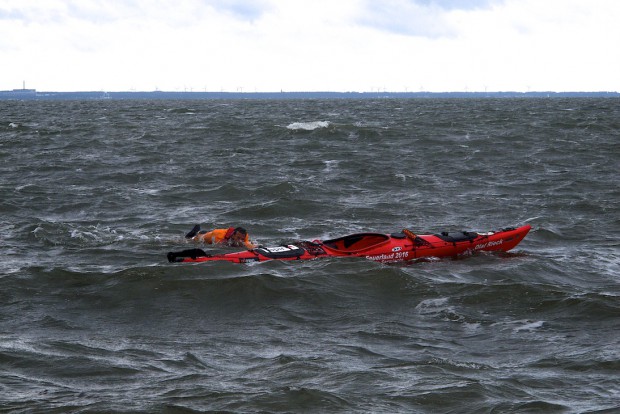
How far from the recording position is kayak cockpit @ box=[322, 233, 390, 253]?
16.2 metres

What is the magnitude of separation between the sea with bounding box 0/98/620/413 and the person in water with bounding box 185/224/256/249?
240 mm

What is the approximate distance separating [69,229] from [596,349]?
13082 mm

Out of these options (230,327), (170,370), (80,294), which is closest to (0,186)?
(80,294)

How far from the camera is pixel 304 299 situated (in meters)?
13.3

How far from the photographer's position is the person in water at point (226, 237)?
17.2 meters

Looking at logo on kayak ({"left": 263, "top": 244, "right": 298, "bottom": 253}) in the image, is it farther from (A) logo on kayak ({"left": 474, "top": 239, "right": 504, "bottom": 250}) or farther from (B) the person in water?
(A) logo on kayak ({"left": 474, "top": 239, "right": 504, "bottom": 250})

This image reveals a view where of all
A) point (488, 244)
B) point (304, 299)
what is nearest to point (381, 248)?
point (488, 244)

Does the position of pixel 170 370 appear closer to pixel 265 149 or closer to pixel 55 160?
pixel 55 160

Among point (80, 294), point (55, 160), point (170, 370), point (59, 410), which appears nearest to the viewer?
point (59, 410)

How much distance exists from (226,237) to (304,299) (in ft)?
14.6

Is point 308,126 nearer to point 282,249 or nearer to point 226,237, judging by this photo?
point 226,237

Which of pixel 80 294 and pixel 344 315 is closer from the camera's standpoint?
pixel 344 315

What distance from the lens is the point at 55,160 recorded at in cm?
3306

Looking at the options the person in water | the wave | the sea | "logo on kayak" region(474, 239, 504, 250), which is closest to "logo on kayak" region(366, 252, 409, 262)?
the sea
